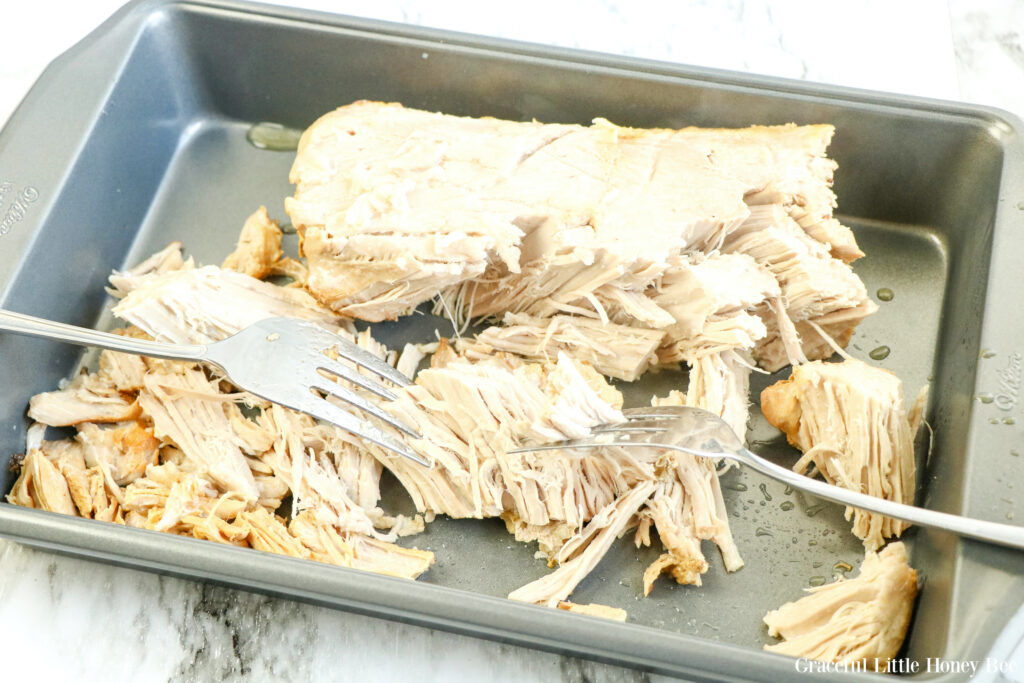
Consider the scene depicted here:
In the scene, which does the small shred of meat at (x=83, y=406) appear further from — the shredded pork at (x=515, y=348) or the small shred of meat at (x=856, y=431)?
the small shred of meat at (x=856, y=431)

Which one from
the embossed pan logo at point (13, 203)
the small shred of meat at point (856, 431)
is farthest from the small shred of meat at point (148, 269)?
the small shred of meat at point (856, 431)

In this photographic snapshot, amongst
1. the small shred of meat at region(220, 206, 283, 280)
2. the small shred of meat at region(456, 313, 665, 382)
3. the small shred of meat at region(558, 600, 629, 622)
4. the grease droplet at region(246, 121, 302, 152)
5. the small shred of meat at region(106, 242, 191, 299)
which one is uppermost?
the grease droplet at region(246, 121, 302, 152)

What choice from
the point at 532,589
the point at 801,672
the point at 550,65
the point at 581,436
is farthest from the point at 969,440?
the point at 550,65

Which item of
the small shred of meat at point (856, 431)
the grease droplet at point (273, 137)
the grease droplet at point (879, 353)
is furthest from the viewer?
the grease droplet at point (273, 137)

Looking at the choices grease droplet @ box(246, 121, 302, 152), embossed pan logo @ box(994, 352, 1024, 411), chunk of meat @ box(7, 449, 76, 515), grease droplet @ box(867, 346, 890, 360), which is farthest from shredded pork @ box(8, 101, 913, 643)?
grease droplet @ box(246, 121, 302, 152)

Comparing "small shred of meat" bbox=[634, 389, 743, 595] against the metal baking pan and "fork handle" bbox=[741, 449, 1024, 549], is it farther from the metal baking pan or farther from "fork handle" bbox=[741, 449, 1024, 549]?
"fork handle" bbox=[741, 449, 1024, 549]

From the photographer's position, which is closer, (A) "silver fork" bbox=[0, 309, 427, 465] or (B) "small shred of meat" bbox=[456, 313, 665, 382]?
(A) "silver fork" bbox=[0, 309, 427, 465]
